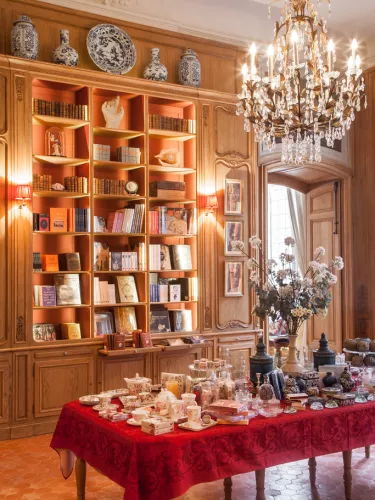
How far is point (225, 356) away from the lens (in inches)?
173

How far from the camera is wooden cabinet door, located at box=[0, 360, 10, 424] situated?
5809mm

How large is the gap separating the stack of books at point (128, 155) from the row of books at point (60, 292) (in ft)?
4.16

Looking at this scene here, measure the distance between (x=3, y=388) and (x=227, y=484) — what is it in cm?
255

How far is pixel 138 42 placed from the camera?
22.5 ft

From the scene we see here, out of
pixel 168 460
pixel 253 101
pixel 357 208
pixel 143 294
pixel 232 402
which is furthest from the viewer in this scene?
pixel 357 208

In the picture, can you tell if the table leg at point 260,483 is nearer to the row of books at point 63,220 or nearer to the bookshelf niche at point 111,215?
the bookshelf niche at point 111,215

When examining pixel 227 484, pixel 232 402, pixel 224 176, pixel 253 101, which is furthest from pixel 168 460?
pixel 224 176

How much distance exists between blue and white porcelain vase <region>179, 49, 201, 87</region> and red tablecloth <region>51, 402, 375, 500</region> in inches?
164

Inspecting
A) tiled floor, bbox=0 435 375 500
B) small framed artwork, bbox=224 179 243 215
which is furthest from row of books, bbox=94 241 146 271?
tiled floor, bbox=0 435 375 500

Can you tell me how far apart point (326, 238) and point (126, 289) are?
3.38 metres

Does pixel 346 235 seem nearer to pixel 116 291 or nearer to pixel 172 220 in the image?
pixel 172 220

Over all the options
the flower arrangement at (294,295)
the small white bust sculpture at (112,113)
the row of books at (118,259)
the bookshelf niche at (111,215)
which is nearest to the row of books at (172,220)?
the bookshelf niche at (111,215)

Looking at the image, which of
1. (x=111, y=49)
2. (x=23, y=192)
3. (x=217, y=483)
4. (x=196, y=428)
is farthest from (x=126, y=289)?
(x=196, y=428)

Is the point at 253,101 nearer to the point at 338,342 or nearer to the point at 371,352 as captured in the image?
the point at 371,352
